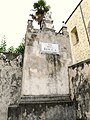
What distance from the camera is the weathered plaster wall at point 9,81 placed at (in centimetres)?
639

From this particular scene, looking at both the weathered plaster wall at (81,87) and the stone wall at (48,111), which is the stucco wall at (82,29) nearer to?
the weathered plaster wall at (81,87)

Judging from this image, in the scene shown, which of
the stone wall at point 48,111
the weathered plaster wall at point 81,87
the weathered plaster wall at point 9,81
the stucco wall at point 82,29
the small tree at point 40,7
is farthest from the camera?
the small tree at point 40,7

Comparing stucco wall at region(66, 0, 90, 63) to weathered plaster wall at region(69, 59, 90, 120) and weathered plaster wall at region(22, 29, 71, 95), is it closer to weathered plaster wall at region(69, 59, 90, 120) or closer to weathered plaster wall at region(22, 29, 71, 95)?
weathered plaster wall at region(22, 29, 71, 95)

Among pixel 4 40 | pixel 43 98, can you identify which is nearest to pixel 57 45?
pixel 43 98

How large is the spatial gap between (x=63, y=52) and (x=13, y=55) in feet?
7.38

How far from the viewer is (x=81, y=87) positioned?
6.51 m

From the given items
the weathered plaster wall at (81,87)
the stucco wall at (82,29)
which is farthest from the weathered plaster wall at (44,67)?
the stucco wall at (82,29)

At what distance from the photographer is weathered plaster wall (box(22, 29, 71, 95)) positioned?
645 cm

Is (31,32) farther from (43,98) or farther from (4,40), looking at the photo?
(4,40)

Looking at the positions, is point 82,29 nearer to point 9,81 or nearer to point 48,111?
point 9,81

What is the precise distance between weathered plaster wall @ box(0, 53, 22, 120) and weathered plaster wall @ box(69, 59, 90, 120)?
2.24 m

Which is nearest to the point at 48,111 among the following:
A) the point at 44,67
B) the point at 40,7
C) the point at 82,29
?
the point at 44,67

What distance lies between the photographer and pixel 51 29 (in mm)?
7930

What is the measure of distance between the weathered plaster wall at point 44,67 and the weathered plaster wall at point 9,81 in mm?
594
